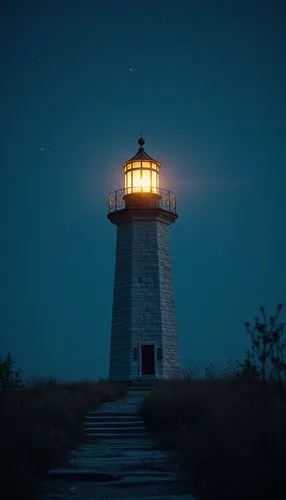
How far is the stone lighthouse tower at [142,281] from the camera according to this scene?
2273cm

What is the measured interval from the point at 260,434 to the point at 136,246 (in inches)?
721

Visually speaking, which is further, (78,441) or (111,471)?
(78,441)

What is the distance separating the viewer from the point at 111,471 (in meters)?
6.63

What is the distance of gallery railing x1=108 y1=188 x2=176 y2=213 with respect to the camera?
24.4 meters

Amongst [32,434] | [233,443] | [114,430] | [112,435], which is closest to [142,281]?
[114,430]

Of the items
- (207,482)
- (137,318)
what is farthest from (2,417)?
(137,318)

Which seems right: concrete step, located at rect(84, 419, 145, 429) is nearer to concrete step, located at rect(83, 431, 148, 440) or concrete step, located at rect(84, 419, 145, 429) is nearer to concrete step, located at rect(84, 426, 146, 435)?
concrete step, located at rect(84, 426, 146, 435)

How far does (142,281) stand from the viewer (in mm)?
23234

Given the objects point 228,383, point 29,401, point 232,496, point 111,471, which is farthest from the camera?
point 228,383

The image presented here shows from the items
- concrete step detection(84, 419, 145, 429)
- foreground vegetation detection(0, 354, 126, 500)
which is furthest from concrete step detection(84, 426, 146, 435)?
foreground vegetation detection(0, 354, 126, 500)

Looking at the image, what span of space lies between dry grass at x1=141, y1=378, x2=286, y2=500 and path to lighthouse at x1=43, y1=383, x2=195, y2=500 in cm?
27

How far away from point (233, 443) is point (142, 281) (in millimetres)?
17526

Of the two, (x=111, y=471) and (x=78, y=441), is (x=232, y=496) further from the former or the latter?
(x=78, y=441)

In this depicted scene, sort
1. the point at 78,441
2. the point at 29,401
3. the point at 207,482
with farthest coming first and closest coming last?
the point at 29,401 → the point at 78,441 → the point at 207,482
